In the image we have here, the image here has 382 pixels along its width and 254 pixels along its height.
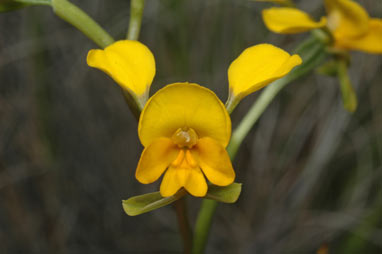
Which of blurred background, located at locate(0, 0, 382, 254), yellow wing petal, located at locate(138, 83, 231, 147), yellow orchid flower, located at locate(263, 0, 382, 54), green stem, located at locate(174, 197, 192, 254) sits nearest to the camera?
yellow wing petal, located at locate(138, 83, 231, 147)

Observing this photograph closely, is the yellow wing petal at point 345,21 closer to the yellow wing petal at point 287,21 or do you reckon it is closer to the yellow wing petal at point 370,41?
the yellow wing petal at point 370,41

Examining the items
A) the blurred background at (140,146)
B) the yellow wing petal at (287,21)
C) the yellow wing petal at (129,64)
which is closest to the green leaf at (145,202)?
the yellow wing petal at (129,64)

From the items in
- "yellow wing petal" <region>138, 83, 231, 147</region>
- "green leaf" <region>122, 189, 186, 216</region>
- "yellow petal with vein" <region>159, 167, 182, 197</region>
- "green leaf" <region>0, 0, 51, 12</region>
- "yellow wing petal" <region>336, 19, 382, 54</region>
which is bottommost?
"green leaf" <region>122, 189, 186, 216</region>

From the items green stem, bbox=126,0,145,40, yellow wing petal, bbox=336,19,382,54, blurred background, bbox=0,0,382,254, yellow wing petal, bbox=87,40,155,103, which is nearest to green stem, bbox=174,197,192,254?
yellow wing petal, bbox=87,40,155,103

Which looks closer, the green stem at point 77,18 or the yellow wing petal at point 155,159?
the yellow wing petal at point 155,159

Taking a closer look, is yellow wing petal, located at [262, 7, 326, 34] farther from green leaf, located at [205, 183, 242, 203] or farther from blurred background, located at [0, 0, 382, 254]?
blurred background, located at [0, 0, 382, 254]

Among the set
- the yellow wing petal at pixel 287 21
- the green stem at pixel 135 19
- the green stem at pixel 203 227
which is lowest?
the green stem at pixel 203 227

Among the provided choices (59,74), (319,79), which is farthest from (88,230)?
(319,79)

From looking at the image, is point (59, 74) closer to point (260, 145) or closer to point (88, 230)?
point (88, 230)
